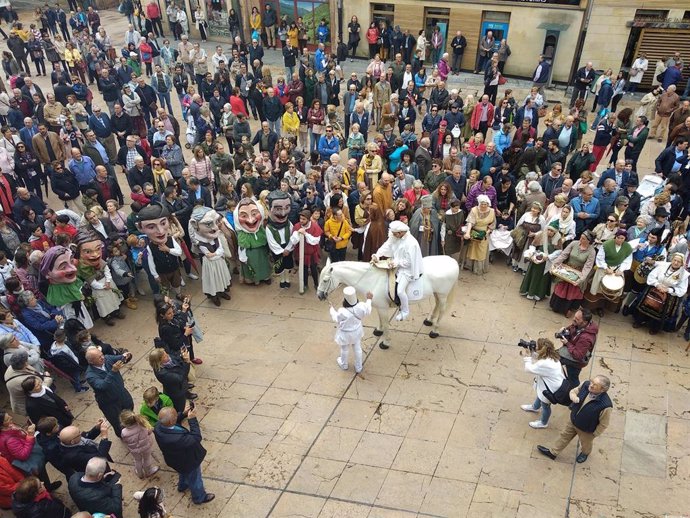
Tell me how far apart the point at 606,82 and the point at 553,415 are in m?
11.9

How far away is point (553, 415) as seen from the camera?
7.39 metres

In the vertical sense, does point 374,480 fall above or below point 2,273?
below

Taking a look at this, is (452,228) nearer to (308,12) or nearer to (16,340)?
(16,340)

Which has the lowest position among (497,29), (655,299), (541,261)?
(655,299)

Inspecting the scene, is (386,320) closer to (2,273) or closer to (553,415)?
(553,415)

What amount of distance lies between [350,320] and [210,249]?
3.20m

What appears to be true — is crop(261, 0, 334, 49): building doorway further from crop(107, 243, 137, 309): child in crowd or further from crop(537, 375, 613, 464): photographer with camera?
crop(537, 375, 613, 464): photographer with camera

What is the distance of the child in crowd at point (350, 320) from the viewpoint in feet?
23.9

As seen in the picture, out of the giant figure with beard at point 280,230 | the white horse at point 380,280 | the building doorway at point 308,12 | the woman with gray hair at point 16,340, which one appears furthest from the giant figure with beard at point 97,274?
the building doorway at point 308,12

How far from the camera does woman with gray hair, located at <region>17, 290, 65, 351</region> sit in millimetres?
7566

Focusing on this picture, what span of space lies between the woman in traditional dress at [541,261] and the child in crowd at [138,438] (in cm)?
652

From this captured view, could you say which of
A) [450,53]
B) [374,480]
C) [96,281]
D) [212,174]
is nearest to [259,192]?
[212,174]

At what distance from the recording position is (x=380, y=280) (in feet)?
26.1

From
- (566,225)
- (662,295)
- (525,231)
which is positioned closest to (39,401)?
(525,231)
